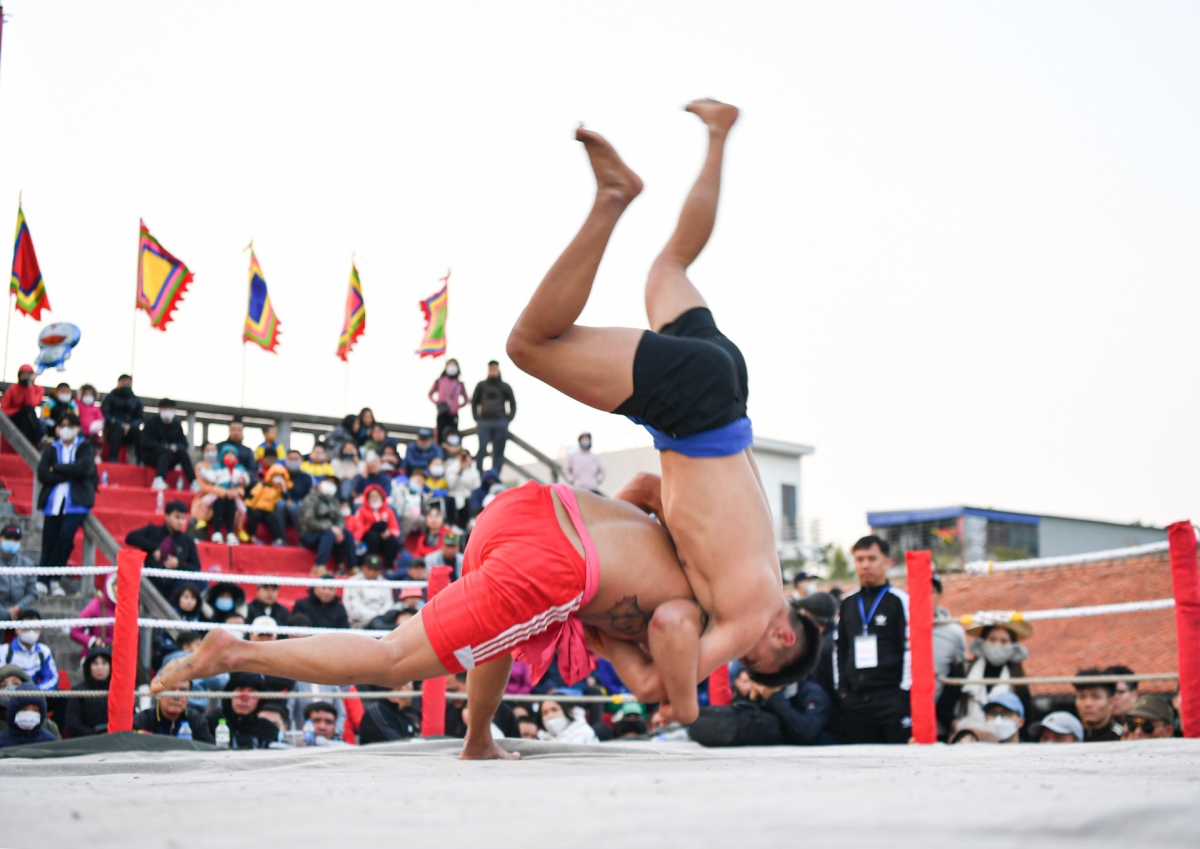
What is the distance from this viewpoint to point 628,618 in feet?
9.06

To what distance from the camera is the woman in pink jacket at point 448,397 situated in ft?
38.6

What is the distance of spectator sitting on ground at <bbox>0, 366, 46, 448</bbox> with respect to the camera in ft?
30.6

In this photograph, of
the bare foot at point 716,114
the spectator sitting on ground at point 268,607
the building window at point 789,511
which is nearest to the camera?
the bare foot at point 716,114

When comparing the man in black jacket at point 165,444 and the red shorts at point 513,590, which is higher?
A: the man in black jacket at point 165,444

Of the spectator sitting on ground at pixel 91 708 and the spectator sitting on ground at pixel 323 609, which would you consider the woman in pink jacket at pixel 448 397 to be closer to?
the spectator sitting on ground at pixel 323 609

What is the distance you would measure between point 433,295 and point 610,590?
11.7m

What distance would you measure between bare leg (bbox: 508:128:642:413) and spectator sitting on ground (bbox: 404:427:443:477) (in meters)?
8.37

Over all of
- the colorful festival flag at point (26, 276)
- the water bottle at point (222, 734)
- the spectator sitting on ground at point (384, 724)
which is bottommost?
the water bottle at point (222, 734)

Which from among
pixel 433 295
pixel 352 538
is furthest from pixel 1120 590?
pixel 352 538

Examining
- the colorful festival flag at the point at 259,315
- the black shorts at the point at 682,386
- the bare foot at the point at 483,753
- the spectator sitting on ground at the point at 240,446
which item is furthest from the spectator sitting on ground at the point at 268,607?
the colorful festival flag at the point at 259,315

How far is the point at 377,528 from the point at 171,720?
4496mm

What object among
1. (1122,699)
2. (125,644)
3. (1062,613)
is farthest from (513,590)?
(1122,699)

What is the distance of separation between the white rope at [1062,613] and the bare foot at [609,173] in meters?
2.66

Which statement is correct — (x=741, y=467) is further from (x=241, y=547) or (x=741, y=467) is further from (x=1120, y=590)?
(x=1120, y=590)
